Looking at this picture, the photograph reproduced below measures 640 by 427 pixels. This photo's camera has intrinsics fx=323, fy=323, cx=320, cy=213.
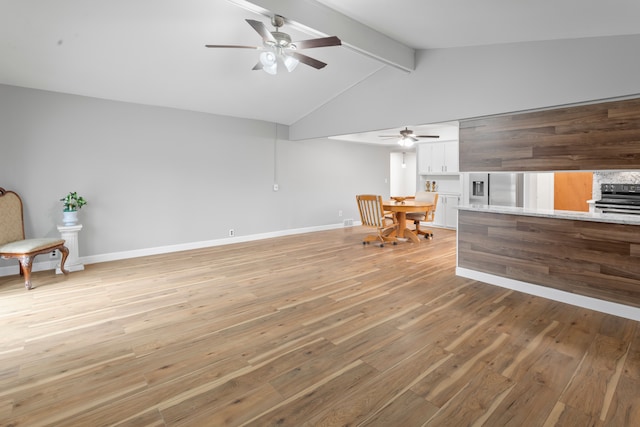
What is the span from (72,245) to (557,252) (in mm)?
5966

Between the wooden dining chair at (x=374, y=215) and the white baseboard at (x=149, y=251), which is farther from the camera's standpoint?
the wooden dining chair at (x=374, y=215)

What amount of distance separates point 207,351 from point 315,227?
5.52 metres

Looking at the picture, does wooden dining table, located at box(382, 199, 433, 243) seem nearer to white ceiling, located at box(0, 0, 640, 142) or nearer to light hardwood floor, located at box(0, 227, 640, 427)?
light hardwood floor, located at box(0, 227, 640, 427)

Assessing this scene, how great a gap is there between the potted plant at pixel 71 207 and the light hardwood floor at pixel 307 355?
889 millimetres

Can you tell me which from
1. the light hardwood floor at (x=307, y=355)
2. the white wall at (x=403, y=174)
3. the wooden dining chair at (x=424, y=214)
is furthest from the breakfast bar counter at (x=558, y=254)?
the white wall at (x=403, y=174)

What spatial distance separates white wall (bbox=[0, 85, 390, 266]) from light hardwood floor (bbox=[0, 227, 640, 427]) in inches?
50.8

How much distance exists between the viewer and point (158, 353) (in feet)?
7.64

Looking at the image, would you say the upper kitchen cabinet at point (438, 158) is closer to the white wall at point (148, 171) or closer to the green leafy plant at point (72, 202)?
the white wall at point (148, 171)

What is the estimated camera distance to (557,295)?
10.9ft

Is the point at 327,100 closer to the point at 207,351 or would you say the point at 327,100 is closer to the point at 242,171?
the point at 242,171

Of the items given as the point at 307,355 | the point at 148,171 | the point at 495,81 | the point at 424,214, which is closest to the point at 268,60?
the point at 495,81

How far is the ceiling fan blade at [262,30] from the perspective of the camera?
270cm

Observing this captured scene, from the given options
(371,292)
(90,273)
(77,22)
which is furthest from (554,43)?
(90,273)

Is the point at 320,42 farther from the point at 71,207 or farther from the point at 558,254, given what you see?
the point at 71,207
